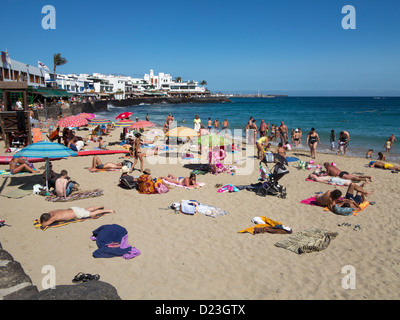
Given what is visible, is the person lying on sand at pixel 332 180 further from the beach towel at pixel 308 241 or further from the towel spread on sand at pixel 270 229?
the towel spread on sand at pixel 270 229

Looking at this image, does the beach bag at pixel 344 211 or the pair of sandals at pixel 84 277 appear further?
the beach bag at pixel 344 211

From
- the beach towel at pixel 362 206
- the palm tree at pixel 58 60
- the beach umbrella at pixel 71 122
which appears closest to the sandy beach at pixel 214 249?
the beach towel at pixel 362 206

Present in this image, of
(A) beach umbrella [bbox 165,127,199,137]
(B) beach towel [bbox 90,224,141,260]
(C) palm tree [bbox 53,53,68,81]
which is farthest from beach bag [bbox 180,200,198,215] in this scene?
(C) palm tree [bbox 53,53,68,81]

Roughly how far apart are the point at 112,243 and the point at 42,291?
7.45ft

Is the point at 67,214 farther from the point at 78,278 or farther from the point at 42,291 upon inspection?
the point at 42,291

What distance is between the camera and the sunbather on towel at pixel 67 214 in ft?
18.1

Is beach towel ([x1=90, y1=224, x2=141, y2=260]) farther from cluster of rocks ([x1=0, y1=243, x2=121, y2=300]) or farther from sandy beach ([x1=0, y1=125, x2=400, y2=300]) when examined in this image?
cluster of rocks ([x1=0, y1=243, x2=121, y2=300])

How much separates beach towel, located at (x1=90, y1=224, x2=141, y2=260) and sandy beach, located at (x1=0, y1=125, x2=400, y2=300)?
9cm

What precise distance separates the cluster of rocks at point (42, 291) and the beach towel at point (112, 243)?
139 cm

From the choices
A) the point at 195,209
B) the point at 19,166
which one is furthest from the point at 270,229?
the point at 19,166

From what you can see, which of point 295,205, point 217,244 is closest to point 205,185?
point 295,205

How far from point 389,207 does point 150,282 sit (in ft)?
20.7

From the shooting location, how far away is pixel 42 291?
8.92ft
